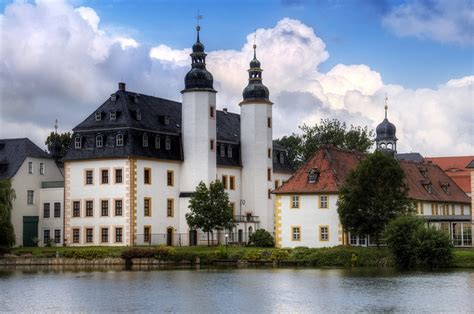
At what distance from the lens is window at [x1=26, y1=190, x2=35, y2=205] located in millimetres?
88000

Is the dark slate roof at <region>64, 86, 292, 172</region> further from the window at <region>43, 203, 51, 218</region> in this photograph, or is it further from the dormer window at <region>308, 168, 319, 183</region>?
the dormer window at <region>308, 168, 319, 183</region>

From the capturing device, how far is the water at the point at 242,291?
41.2 metres

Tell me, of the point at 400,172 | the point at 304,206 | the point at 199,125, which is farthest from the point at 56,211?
the point at 400,172

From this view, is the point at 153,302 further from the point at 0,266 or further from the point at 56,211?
the point at 56,211

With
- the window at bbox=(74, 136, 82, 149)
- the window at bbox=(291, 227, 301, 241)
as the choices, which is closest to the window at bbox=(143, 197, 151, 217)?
the window at bbox=(74, 136, 82, 149)

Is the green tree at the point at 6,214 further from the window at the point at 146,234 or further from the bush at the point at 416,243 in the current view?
the bush at the point at 416,243

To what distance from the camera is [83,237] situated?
279ft

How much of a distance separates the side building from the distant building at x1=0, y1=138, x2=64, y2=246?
8.22 feet

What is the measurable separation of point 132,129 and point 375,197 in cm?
2543

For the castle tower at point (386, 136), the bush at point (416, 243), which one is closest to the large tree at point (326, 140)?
the castle tower at point (386, 136)

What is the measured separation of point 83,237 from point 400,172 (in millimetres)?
30356

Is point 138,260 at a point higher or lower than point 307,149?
lower

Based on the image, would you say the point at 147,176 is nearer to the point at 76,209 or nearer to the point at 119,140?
the point at 119,140

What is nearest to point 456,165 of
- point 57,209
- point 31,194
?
point 57,209
